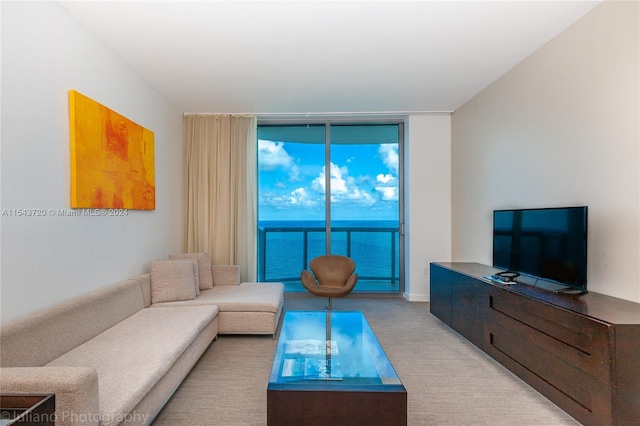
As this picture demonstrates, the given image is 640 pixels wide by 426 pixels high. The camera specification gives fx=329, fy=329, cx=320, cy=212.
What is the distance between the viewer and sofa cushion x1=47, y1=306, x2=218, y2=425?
1538mm

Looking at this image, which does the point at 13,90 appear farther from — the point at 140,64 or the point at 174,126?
the point at 174,126

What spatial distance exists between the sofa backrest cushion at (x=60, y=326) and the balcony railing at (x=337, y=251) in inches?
111

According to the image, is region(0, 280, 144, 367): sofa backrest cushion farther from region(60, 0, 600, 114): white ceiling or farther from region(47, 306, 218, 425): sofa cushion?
region(60, 0, 600, 114): white ceiling

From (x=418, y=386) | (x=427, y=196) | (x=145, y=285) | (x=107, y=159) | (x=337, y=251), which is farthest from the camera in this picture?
(x=337, y=251)

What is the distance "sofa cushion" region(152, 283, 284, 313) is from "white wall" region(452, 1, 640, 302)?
248cm

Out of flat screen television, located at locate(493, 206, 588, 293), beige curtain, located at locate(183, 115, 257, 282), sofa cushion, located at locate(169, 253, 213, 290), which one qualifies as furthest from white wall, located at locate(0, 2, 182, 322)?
flat screen television, located at locate(493, 206, 588, 293)

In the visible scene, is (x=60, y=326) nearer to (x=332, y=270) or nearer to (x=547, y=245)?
(x=332, y=270)

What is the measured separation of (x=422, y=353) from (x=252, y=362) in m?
1.52

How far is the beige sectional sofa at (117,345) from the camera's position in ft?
4.32

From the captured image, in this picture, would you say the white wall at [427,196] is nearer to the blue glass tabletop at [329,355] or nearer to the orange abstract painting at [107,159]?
the blue glass tabletop at [329,355]

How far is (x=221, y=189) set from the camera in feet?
15.3

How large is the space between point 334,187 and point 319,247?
3.23 ft

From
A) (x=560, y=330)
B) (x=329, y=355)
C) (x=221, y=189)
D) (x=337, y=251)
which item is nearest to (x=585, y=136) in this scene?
(x=560, y=330)

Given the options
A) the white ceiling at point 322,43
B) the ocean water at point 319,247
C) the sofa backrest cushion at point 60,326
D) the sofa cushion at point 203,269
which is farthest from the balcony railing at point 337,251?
the sofa backrest cushion at point 60,326
